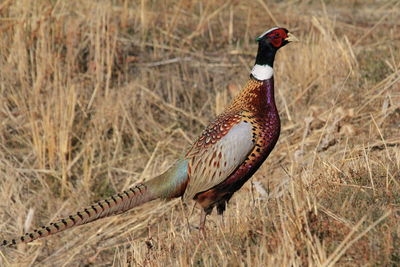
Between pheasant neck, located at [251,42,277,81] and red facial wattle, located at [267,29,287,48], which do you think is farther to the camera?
red facial wattle, located at [267,29,287,48]

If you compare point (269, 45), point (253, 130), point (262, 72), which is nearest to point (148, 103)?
point (269, 45)

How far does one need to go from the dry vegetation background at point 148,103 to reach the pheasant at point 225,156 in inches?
9.6

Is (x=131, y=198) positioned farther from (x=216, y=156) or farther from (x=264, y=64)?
(x=264, y=64)

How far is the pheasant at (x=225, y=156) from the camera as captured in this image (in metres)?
4.75

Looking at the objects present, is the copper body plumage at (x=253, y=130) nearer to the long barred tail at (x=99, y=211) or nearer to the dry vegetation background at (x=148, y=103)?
the dry vegetation background at (x=148, y=103)

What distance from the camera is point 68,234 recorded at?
6.54m

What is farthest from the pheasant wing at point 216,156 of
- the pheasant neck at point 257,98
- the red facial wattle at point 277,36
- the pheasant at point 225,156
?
the red facial wattle at point 277,36

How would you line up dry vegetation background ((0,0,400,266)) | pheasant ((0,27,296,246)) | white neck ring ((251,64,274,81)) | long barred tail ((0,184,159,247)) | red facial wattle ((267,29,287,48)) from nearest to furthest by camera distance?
long barred tail ((0,184,159,247)), pheasant ((0,27,296,246)), white neck ring ((251,64,274,81)), red facial wattle ((267,29,287,48)), dry vegetation background ((0,0,400,266))

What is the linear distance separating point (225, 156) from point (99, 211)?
2.69ft

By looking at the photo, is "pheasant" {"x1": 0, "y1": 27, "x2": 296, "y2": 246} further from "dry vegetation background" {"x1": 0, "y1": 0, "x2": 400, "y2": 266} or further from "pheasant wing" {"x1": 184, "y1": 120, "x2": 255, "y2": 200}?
"dry vegetation background" {"x1": 0, "y1": 0, "x2": 400, "y2": 266}

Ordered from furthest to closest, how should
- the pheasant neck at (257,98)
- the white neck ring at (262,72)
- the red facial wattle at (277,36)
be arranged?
1. the red facial wattle at (277,36)
2. the white neck ring at (262,72)
3. the pheasant neck at (257,98)

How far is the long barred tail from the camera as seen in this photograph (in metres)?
4.52

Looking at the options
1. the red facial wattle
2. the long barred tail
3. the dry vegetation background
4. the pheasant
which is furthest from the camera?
→ the dry vegetation background

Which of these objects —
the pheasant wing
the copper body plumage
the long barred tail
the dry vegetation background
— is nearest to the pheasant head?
the copper body plumage
